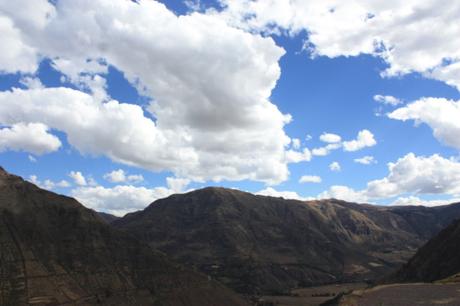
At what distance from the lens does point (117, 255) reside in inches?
7377

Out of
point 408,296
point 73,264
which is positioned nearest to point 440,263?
point 408,296

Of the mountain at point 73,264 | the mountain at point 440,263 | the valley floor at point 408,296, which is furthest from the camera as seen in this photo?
the mountain at point 440,263

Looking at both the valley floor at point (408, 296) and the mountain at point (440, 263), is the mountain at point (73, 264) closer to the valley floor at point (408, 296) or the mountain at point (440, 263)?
the mountain at point (440, 263)

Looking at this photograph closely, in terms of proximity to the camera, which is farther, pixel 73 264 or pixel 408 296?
pixel 73 264

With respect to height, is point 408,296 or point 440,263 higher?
point 440,263

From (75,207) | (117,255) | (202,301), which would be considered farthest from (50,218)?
(202,301)

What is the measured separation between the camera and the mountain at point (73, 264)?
150 metres

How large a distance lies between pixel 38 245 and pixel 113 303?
33502mm

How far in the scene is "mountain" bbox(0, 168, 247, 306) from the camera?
14988 centimetres

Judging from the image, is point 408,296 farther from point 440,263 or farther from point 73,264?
point 73,264

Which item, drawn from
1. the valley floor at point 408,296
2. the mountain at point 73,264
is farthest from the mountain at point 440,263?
the valley floor at point 408,296

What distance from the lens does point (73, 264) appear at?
168m

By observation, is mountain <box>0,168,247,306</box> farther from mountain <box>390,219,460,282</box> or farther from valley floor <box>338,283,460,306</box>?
valley floor <box>338,283,460,306</box>

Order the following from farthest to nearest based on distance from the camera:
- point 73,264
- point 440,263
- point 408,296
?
1. point 440,263
2. point 73,264
3. point 408,296
